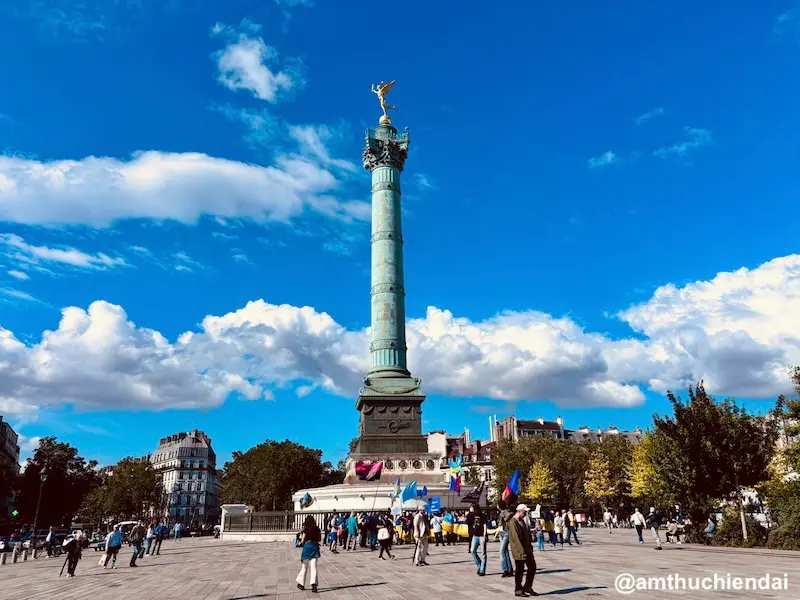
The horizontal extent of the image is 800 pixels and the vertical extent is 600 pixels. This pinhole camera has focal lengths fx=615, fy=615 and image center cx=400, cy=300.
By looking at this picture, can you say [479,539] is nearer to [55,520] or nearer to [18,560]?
[18,560]

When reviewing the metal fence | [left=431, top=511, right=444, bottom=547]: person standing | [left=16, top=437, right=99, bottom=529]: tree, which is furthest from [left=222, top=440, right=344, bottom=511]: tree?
[left=431, top=511, right=444, bottom=547]: person standing

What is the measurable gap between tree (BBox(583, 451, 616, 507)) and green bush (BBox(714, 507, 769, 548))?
3816cm

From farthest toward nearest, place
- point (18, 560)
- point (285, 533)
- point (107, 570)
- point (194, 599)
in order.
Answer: point (285, 533)
point (18, 560)
point (107, 570)
point (194, 599)

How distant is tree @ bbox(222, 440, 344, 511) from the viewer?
77938 mm

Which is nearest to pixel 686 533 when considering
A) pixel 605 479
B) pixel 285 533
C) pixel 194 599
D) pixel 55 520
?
pixel 285 533

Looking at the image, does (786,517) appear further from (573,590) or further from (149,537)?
(149,537)

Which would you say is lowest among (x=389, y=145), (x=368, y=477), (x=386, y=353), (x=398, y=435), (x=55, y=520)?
(x=55, y=520)

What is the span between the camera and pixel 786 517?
23.4 metres

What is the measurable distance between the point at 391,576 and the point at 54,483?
57.4m

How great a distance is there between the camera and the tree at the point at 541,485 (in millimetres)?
65750

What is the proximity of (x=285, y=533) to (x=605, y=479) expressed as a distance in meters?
40.4

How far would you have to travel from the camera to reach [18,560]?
3127 cm

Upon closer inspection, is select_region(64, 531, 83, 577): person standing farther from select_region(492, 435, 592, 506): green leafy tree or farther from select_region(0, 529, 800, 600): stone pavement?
select_region(492, 435, 592, 506): green leafy tree

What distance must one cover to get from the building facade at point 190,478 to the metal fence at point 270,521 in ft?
294
